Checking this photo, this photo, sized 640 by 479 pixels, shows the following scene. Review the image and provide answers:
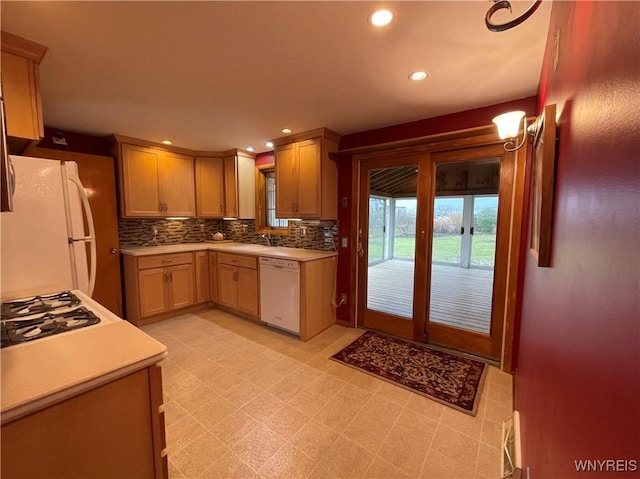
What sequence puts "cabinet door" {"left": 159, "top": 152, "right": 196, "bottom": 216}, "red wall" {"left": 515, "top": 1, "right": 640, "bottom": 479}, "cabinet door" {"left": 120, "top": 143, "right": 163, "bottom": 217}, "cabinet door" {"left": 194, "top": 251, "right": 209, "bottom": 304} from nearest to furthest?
"red wall" {"left": 515, "top": 1, "right": 640, "bottom": 479} → "cabinet door" {"left": 120, "top": 143, "right": 163, "bottom": 217} → "cabinet door" {"left": 159, "top": 152, "right": 196, "bottom": 216} → "cabinet door" {"left": 194, "top": 251, "right": 209, "bottom": 304}

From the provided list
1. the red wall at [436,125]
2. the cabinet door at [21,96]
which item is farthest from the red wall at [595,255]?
the cabinet door at [21,96]

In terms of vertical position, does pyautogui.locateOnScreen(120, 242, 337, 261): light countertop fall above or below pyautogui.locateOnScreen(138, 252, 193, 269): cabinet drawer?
above

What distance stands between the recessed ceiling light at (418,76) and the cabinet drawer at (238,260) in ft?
8.02

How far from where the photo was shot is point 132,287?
10.8ft

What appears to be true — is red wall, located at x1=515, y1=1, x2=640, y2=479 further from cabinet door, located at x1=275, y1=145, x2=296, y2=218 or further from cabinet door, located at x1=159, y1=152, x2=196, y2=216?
cabinet door, located at x1=159, y1=152, x2=196, y2=216

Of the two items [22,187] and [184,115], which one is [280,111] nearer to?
[184,115]

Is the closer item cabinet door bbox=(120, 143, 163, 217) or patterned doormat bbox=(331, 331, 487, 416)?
patterned doormat bbox=(331, 331, 487, 416)

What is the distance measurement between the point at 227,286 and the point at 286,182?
1619 millimetres

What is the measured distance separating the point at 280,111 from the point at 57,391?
2409 millimetres

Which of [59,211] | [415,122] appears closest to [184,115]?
[59,211]

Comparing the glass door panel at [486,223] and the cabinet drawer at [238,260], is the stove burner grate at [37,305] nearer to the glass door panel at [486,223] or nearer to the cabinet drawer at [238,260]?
the cabinet drawer at [238,260]

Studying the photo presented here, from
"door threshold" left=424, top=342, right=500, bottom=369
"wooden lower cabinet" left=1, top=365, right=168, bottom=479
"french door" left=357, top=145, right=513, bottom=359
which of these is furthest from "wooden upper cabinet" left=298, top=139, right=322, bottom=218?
"wooden lower cabinet" left=1, top=365, right=168, bottom=479

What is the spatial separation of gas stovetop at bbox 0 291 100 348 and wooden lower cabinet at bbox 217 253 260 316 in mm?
1954

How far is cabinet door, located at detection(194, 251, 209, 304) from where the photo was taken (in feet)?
12.4
